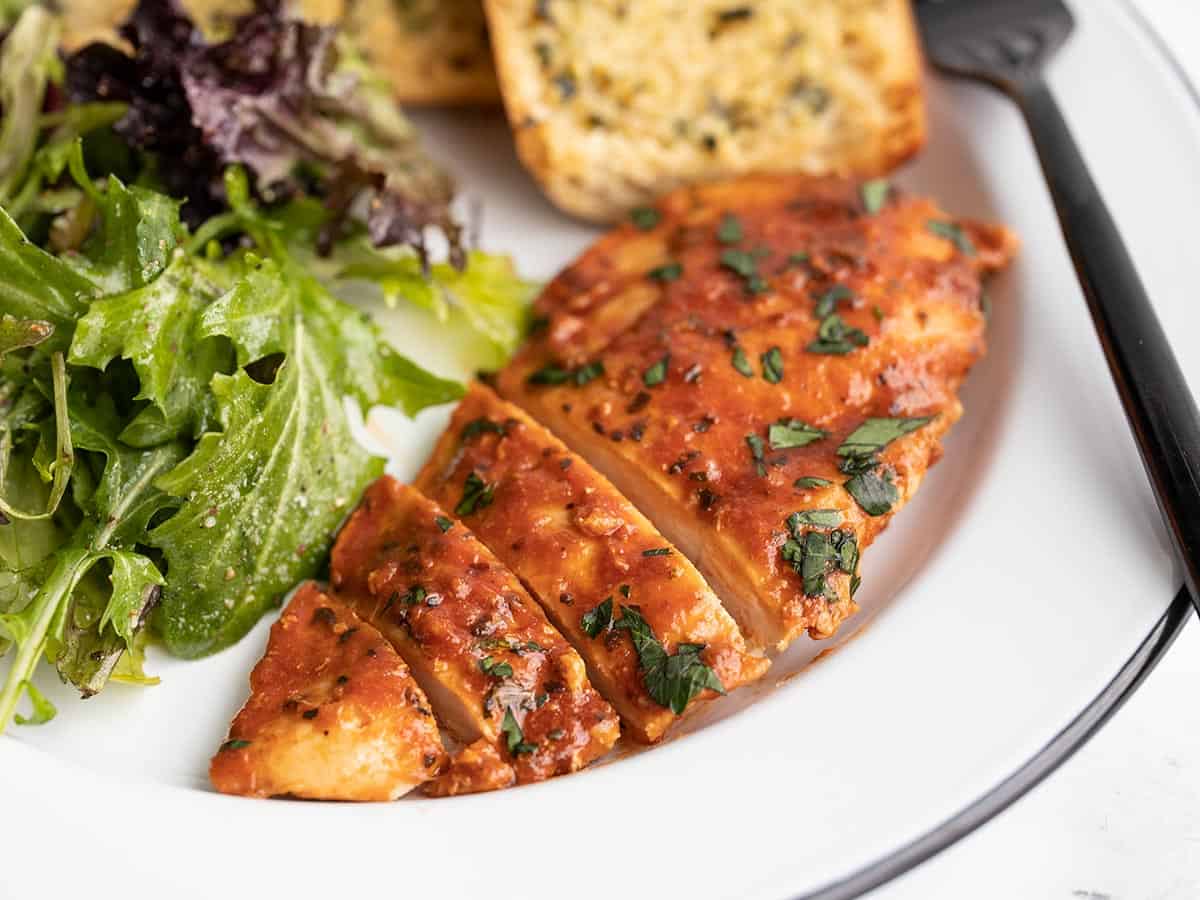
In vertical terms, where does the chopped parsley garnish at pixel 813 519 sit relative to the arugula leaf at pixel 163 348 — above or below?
below

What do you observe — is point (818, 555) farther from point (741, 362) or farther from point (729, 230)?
point (729, 230)

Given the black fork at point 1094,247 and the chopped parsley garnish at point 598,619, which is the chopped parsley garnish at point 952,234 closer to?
the black fork at point 1094,247

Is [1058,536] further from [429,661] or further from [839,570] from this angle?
[429,661]

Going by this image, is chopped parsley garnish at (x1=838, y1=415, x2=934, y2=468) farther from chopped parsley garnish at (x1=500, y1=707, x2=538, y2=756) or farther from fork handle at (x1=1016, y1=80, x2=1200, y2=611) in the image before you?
chopped parsley garnish at (x1=500, y1=707, x2=538, y2=756)

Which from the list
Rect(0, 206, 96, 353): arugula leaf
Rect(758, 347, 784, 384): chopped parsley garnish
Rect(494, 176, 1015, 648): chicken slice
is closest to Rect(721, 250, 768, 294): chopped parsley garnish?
Rect(494, 176, 1015, 648): chicken slice

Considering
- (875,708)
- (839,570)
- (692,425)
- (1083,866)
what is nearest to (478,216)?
(692,425)

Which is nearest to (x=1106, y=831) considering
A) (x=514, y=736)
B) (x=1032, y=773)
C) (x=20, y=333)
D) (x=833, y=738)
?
(x=1032, y=773)

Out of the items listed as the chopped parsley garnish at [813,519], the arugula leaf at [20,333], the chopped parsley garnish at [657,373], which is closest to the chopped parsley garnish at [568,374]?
the chopped parsley garnish at [657,373]

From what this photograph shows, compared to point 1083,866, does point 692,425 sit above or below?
above
